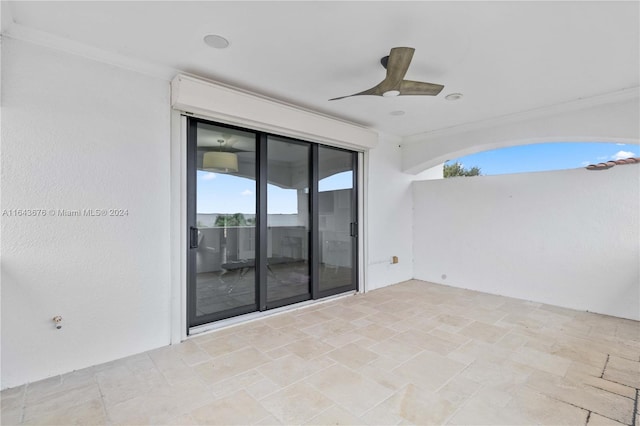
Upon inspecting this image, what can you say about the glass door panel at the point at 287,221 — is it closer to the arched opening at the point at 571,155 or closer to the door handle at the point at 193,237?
the door handle at the point at 193,237

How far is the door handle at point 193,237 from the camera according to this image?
3064 millimetres

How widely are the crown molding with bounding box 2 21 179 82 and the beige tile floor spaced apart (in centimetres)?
260

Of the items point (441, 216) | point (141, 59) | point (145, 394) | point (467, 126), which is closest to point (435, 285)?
point (441, 216)

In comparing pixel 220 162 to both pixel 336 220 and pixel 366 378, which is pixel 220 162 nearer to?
pixel 336 220

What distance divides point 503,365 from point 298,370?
5.74ft

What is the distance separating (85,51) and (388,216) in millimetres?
4494

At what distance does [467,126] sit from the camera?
15.0 feet

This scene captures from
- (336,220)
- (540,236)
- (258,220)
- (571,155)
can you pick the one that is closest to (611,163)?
(571,155)

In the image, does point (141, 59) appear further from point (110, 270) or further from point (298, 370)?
point (298, 370)

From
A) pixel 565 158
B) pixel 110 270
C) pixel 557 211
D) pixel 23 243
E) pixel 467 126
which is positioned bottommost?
pixel 110 270

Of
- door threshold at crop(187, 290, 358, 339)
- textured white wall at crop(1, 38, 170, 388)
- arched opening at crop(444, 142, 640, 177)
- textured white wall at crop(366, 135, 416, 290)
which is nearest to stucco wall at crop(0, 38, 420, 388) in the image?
textured white wall at crop(1, 38, 170, 388)

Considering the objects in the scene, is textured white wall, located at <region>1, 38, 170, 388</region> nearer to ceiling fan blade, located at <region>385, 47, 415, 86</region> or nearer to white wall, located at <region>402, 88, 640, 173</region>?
ceiling fan blade, located at <region>385, 47, 415, 86</region>

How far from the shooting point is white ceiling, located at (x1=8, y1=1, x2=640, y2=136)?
203 centimetres

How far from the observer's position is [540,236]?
4363 millimetres
